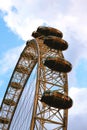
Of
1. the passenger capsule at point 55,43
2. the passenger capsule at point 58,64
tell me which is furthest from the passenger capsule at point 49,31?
the passenger capsule at point 58,64

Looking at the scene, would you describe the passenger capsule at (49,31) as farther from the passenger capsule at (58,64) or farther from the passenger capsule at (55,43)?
the passenger capsule at (58,64)

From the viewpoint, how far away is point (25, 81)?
61.8 metres

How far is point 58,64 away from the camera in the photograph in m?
42.4

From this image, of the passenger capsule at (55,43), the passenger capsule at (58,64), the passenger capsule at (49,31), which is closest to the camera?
the passenger capsule at (58,64)

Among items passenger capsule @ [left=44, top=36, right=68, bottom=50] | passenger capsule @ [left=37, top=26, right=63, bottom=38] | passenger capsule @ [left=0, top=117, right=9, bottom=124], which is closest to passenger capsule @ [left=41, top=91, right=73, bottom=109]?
passenger capsule @ [left=44, top=36, right=68, bottom=50]

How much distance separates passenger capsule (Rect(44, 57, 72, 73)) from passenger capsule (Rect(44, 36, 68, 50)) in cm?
Answer: 393

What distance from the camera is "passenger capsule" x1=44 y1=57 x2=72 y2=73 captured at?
1665 inches

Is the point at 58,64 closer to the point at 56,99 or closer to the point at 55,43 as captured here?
the point at 55,43

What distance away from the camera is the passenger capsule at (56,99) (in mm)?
38688

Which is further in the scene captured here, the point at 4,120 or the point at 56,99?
the point at 4,120

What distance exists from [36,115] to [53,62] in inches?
236

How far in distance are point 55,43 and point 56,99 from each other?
30.2 feet

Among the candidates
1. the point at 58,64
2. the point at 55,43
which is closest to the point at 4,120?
the point at 55,43

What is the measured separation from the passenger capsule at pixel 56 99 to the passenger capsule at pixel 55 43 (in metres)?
8.63
